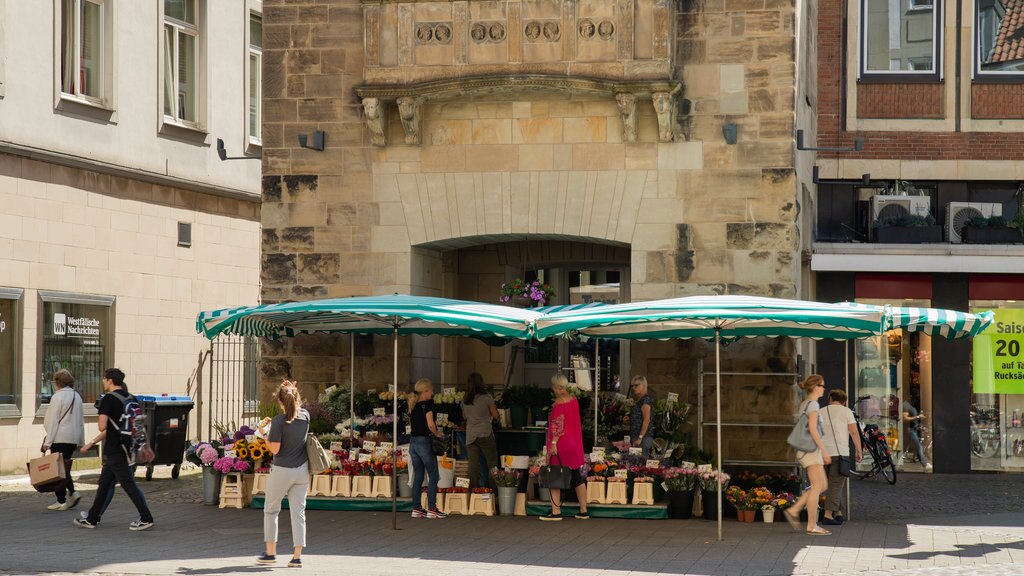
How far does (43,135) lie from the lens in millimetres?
20703

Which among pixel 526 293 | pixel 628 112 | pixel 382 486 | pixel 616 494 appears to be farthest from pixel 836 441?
pixel 382 486

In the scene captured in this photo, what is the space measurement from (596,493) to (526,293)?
11.4ft

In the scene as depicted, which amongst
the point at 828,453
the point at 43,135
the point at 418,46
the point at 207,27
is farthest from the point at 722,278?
the point at 207,27

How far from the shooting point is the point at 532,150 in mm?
17422

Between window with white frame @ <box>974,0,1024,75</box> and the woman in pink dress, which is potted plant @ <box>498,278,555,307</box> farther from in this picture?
window with white frame @ <box>974,0,1024,75</box>

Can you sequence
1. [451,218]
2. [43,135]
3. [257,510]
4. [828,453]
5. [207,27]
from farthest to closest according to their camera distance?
[207,27]
[43,135]
[451,218]
[257,510]
[828,453]

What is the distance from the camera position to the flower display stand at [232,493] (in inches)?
653

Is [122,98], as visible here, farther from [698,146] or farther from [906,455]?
[906,455]

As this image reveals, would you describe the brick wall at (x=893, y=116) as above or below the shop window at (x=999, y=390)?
above

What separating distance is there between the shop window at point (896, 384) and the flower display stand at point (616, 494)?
8.42 metres

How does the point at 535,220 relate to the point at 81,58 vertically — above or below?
below

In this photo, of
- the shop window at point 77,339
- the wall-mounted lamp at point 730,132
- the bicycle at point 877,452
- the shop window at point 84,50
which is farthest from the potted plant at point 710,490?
the shop window at point 84,50

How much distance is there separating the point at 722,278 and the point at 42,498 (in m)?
8.63

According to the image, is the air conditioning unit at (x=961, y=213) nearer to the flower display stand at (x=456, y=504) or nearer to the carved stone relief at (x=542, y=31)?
the carved stone relief at (x=542, y=31)
